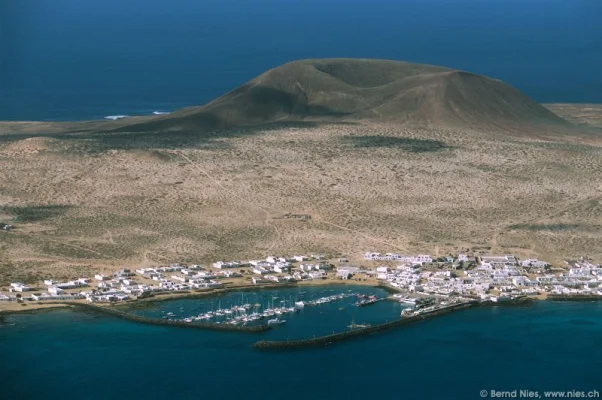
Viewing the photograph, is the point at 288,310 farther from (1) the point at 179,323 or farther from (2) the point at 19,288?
(2) the point at 19,288

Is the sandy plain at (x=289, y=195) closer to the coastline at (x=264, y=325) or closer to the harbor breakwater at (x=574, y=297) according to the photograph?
the coastline at (x=264, y=325)

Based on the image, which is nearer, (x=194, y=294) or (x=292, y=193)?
(x=194, y=294)

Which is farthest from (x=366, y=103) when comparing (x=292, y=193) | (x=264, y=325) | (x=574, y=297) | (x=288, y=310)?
(x=264, y=325)

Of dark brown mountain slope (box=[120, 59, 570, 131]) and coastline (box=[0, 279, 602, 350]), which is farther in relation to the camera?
dark brown mountain slope (box=[120, 59, 570, 131])

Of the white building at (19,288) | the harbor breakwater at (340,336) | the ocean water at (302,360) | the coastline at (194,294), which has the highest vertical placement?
the white building at (19,288)

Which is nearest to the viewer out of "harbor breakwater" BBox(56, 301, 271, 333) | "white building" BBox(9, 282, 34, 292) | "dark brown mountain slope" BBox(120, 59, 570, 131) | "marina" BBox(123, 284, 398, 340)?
"harbor breakwater" BBox(56, 301, 271, 333)

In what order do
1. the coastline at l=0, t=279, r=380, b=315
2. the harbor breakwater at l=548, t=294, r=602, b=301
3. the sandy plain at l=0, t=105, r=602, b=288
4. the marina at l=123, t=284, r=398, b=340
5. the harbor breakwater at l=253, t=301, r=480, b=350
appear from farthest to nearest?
the sandy plain at l=0, t=105, r=602, b=288 < the harbor breakwater at l=548, t=294, r=602, b=301 < the coastline at l=0, t=279, r=380, b=315 < the marina at l=123, t=284, r=398, b=340 < the harbor breakwater at l=253, t=301, r=480, b=350

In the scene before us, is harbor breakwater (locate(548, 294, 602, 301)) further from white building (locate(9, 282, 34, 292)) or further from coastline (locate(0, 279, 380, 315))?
white building (locate(9, 282, 34, 292))

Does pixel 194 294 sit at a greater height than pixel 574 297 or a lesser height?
greater

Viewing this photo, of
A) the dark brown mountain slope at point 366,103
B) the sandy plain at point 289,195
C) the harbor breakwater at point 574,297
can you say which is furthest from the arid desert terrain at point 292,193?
the harbor breakwater at point 574,297

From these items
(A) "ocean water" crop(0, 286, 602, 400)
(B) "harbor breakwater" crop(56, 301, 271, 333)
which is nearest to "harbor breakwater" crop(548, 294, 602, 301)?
(A) "ocean water" crop(0, 286, 602, 400)
